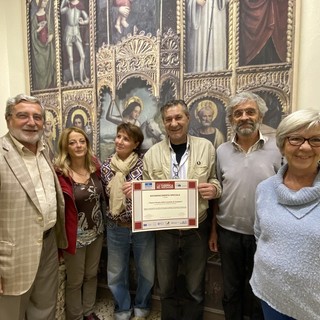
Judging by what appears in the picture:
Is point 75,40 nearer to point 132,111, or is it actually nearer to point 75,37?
point 75,37

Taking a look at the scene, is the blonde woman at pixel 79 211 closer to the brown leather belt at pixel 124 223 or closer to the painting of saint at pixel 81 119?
the brown leather belt at pixel 124 223

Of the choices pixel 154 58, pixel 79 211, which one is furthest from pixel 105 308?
pixel 154 58

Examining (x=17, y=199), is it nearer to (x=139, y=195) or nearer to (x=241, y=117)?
(x=139, y=195)

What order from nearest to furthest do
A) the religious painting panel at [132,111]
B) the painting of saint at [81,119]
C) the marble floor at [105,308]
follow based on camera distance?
the religious painting panel at [132,111]
the marble floor at [105,308]
the painting of saint at [81,119]

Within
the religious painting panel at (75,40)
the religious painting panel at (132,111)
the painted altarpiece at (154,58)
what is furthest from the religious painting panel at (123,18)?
the religious painting panel at (132,111)

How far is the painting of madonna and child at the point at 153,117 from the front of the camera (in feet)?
6.51

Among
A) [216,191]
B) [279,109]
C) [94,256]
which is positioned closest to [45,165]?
[94,256]

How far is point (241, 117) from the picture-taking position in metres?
1.74

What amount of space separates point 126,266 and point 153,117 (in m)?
1.27

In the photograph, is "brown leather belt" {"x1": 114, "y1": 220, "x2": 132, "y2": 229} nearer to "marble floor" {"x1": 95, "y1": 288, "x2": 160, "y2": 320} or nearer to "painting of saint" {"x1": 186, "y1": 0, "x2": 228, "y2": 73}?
"marble floor" {"x1": 95, "y1": 288, "x2": 160, "y2": 320}

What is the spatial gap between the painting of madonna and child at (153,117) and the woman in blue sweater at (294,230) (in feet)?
2.78

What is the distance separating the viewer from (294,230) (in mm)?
1092

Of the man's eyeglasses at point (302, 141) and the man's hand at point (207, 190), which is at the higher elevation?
the man's eyeglasses at point (302, 141)

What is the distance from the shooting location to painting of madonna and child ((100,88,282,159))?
199 cm
